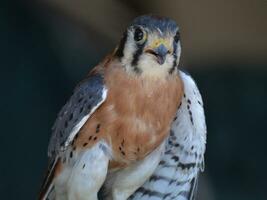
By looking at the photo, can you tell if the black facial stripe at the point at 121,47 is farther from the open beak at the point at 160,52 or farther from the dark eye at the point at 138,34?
the open beak at the point at 160,52

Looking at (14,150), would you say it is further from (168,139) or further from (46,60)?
(168,139)

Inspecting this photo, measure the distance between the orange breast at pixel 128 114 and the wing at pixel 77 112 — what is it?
1.2 inches

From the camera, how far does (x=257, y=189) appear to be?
5863 mm

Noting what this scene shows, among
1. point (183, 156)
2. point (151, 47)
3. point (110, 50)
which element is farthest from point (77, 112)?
point (110, 50)

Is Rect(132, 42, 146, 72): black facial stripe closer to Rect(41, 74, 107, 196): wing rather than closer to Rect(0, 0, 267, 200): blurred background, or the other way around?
Rect(41, 74, 107, 196): wing

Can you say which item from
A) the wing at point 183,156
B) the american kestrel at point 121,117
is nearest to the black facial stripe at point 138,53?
the american kestrel at point 121,117

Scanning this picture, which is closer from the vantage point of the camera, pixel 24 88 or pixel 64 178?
pixel 64 178

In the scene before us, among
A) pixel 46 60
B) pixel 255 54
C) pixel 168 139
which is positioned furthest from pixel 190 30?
pixel 168 139

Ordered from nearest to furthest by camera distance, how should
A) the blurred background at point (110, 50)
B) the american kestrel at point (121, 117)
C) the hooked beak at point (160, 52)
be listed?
the hooked beak at point (160, 52) < the american kestrel at point (121, 117) < the blurred background at point (110, 50)

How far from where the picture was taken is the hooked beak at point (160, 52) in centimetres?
411

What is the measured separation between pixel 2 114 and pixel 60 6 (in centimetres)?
67

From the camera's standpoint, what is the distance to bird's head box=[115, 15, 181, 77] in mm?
4141

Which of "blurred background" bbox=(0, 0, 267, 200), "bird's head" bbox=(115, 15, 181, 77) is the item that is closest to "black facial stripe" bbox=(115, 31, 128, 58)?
"bird's head" bbox=(115, 15, 181, 77)

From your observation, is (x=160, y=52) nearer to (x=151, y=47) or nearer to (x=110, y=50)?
(x=151, y=47)
